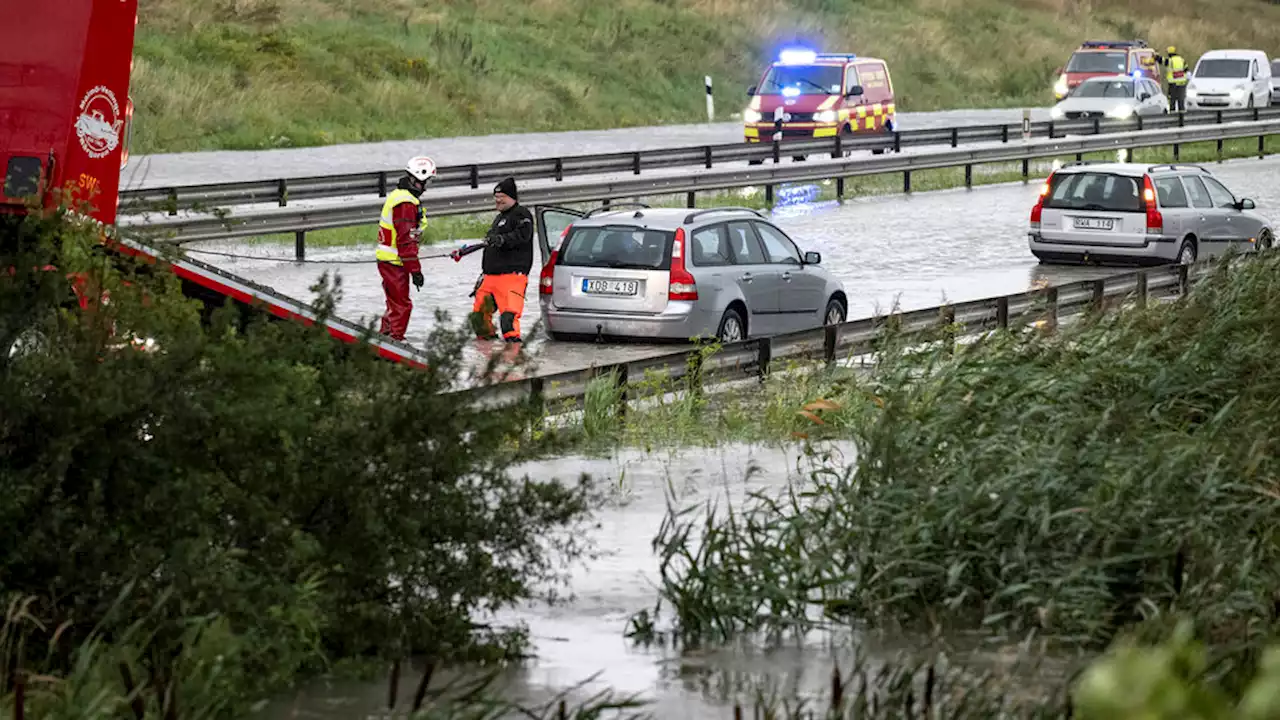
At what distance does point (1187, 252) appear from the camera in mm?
24797

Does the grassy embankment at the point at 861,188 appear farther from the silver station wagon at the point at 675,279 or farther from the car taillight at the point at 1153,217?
the silver station wagon at the point at 675,279

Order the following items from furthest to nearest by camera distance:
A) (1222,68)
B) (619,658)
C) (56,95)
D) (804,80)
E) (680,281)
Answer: (1222,68), (804,80), (680,281), (56,95), (619,658)

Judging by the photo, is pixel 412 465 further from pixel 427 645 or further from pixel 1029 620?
pixel 1029 620

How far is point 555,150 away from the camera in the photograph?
42500 millimetres

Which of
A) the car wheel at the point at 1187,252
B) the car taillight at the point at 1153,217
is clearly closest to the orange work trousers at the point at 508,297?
the car taillight at the point at 1153,217

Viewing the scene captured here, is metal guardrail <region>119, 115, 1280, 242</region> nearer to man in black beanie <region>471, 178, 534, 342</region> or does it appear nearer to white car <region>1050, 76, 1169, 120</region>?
man in black beanie <region>471, 178, 534, 342</region>

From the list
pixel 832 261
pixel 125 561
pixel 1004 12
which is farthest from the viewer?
pixel 1004 12

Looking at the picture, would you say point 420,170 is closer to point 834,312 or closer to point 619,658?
point 834,312

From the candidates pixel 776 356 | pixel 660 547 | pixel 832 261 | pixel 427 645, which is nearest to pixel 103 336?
pixel 427 645

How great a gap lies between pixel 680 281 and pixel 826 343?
2192 millimetres

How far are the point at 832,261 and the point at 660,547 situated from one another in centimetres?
1578

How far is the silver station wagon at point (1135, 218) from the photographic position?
24562 millimetres

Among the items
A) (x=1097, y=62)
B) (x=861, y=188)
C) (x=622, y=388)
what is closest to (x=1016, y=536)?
(x=622, y=388)

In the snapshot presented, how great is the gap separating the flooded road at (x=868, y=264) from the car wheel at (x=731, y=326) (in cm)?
49
